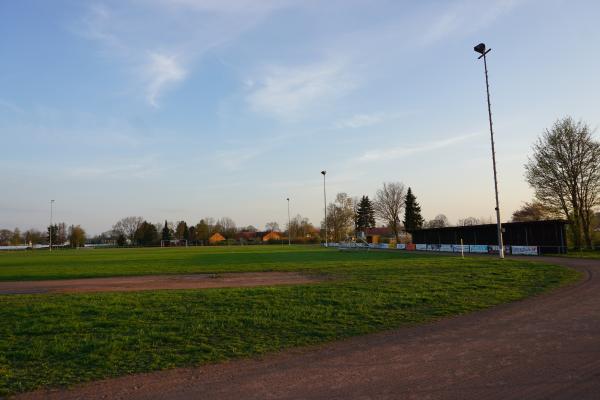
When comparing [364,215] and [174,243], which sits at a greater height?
[364,215]

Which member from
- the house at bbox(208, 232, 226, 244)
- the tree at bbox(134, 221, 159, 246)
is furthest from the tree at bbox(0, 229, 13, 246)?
the house at bbox(208, 232, 226, 244)

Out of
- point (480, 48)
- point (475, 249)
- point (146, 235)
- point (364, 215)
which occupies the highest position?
point (480, 48)

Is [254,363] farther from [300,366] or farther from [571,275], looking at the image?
[571,275]

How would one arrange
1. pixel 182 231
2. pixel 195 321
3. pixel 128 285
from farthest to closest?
pixel 182 231
pixel 128 285
pixel 195 321

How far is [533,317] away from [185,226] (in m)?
157

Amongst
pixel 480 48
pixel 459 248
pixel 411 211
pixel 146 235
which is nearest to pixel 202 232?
pixel 146 235

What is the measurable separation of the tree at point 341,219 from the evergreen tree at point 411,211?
1792 cm

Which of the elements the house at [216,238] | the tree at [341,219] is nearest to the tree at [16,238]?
the house at [216,238]

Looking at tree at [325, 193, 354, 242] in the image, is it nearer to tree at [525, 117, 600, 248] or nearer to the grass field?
tree at [525, 117, 600, 248]

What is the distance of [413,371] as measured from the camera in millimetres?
6812

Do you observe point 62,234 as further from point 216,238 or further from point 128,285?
point 128,285

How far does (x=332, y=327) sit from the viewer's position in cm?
1028

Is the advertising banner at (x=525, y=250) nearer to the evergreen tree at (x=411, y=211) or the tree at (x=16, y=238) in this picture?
the evergreen tree at (x=411, y=211)

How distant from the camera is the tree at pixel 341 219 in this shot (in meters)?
112
